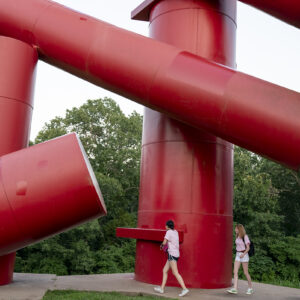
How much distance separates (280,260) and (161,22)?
56.7 feet

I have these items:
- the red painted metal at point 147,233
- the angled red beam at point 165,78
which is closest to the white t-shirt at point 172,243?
the red painted metal at point 147,233

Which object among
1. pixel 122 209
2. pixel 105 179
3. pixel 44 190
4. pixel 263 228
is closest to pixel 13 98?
pixel 44 190

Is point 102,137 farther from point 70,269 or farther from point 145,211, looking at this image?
point 145,211

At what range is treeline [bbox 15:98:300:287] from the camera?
20578 millimetres

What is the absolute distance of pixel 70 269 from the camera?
20766mm

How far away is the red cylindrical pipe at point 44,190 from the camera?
6.48 m

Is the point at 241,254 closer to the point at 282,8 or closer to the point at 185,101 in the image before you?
the point at 185,101

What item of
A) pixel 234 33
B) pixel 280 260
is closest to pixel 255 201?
pixel 280 260

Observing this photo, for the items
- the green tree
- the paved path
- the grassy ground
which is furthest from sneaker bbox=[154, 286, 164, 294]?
the green tree

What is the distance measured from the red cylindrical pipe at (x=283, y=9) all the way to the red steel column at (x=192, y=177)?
1739mm

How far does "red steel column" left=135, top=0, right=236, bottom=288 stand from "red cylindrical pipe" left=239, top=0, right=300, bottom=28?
5.70 ft

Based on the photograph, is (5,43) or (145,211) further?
(145,211)

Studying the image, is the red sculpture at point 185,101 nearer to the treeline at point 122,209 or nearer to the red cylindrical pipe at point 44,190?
the red cylindrical pipe at point 44,190

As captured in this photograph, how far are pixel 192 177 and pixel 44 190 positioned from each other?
12.3 feet
